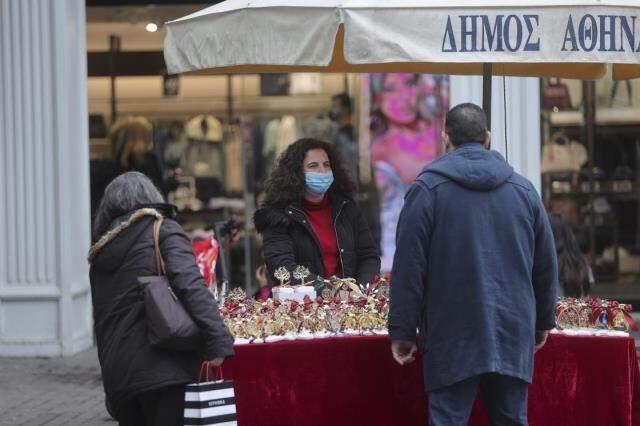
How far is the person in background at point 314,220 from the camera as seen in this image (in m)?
6.74

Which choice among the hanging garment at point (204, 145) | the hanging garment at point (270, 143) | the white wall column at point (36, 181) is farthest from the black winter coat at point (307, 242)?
the hanging garment at point (204, 145)

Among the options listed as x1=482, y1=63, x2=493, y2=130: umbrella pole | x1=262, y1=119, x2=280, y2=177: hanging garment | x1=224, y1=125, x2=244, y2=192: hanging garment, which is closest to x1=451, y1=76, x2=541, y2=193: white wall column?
x1=262, y1=119, x2=280, y2=177: hanging garment

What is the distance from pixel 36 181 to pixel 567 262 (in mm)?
4728

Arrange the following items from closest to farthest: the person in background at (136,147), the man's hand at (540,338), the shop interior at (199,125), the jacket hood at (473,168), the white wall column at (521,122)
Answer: the jacket hood at (473,168), the man's hand at (540,338), the white wall column at (521,122), the shop interior at (199,125), the person in background at (136,147)

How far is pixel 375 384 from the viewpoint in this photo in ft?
18.4

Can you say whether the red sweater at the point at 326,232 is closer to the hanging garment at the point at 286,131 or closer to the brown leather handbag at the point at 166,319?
the brown leather handbag at the point at 166,319

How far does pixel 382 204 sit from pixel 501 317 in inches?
262

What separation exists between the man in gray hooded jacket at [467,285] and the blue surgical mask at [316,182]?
189 centimetres

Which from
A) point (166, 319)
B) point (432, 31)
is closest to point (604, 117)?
point (432, 31)

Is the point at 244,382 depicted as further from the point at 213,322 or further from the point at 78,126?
the point at 78,126

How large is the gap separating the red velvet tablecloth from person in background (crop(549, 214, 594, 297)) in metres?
2.48

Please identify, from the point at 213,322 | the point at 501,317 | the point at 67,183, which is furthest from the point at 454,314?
the point at 67,183

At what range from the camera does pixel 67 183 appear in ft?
33.7

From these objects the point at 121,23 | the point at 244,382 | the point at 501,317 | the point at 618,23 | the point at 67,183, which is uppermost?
the point at 121,23
